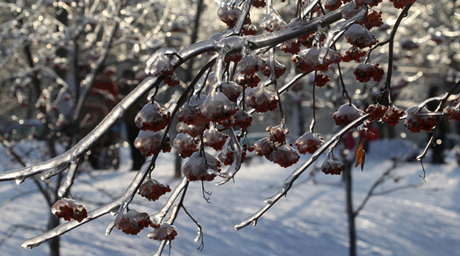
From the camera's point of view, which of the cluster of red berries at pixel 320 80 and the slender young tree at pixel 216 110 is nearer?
the slender young tree at pixel 216 110

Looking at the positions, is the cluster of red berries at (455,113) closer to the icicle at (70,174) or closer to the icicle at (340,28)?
the icicle at (340,28)

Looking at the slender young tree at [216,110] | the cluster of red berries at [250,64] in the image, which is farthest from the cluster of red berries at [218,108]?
the cluster of red berries at [250,64]

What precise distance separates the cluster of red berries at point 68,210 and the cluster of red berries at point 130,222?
13 cm

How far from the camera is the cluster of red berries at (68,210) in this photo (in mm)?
1357

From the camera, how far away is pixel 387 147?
17.4 m

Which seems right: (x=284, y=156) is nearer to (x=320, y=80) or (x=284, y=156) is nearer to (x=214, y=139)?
(x=214, y=139)

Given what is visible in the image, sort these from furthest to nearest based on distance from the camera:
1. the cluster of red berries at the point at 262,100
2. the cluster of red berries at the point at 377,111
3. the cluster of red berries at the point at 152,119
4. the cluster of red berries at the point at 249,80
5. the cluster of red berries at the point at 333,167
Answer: the cluster of red berries at the point at 333,167 → the cluster of red berries at the point at 377,111 → the cluster of red berries at the point at 249,80 → the cluster of red berries at the point at 262,100 → the cluster of red berries at the point at 152,119

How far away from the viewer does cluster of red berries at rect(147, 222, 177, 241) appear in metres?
1.51

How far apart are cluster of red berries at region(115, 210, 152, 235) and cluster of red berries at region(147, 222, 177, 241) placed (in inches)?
6.1

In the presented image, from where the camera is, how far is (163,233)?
1.52 meters

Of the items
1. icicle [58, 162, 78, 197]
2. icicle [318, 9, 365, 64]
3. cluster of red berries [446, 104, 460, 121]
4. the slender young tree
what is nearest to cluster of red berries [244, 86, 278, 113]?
the slender young tree

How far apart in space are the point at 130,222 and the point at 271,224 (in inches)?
196

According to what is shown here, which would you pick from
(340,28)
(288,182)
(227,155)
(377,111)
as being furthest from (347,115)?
(227,155)

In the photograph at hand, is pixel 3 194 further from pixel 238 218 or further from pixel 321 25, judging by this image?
pixel 321 25
